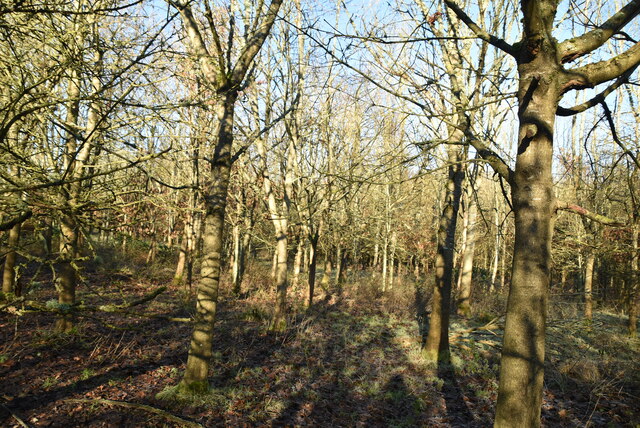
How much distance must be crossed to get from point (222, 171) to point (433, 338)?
527cm

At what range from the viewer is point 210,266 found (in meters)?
5.30

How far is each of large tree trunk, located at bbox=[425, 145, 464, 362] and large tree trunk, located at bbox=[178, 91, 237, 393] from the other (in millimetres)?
4227

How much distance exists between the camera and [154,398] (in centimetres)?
519

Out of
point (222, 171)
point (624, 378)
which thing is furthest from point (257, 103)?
point (624, 378)

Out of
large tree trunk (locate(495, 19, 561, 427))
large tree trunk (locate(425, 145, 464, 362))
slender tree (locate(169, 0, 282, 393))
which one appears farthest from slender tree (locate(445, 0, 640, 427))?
large tree trunk (locate(425, 145, 464, 362))

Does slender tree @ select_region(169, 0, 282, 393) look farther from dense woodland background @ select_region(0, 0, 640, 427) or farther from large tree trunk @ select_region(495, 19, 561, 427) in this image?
large tree trunk @ select_region(495, 19, 561, 427)

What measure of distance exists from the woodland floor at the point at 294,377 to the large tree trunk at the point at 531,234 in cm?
318

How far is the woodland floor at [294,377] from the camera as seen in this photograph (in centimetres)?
496

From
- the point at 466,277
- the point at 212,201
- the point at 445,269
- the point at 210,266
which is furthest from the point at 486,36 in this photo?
the point at 466,277

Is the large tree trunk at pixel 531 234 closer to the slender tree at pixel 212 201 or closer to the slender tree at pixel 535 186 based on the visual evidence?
the slender tree at pixel 535 186

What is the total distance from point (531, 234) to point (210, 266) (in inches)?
163

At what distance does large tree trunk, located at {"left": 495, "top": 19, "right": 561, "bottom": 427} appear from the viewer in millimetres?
2391

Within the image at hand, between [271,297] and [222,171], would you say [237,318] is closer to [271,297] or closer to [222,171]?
[271,297]

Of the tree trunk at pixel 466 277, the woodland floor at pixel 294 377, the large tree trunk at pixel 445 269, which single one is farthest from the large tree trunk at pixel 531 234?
the tree trunk at pixel 466 277
